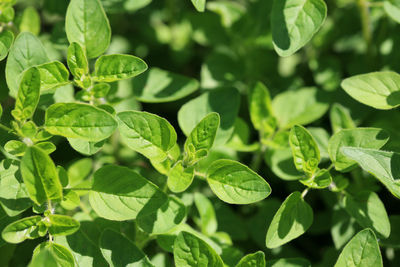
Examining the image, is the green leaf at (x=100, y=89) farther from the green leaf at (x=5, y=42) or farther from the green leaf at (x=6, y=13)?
the green leaf at (x=6, y=13)

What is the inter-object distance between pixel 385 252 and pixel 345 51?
4.60ft

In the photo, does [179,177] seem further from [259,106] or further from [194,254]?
[259,106]

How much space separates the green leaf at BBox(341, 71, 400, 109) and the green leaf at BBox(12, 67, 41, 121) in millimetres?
1299

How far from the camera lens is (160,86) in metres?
2.26

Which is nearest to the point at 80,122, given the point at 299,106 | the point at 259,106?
the point at 259,106

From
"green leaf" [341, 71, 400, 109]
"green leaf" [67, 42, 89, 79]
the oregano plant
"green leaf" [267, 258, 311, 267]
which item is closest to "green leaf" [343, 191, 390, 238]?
the oregano plant

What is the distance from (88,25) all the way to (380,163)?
1.34 metres

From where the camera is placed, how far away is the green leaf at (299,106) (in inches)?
91.3

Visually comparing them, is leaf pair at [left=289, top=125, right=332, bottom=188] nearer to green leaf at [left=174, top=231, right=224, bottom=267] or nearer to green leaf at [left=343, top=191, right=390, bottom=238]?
green leaf at [left=343, top=191, right=390, bottom=238]

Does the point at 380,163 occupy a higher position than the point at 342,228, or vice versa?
the point at 380,163

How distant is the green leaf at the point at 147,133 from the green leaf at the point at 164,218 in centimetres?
21

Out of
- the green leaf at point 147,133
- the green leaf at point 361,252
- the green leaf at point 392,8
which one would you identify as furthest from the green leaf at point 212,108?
the green leaf at point 392,8

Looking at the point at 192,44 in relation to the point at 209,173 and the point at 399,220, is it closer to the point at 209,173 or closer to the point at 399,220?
the point at 209,173

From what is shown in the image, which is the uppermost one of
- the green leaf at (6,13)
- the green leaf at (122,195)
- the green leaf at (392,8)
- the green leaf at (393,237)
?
the green leaf at (392,8)
